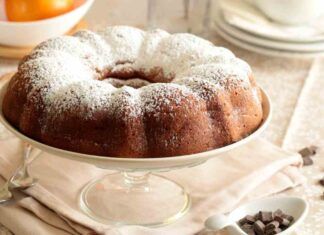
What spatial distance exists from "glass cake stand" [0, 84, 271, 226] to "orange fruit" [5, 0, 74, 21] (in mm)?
462

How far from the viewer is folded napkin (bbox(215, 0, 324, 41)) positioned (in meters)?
1.57

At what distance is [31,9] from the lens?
1.51 meters

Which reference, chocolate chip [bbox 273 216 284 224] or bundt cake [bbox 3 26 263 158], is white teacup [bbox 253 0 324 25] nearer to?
bundt cake [bbox 3 26 263 158]

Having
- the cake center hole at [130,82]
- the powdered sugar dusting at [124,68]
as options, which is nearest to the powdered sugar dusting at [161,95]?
the powdered sugar dusting at [124,68]

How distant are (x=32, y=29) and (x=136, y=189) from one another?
0.56 meters

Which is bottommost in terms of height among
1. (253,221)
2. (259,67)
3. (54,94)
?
(259,67)

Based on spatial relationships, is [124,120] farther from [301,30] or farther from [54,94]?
[301,30]

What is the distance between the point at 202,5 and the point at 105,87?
2.52 ft

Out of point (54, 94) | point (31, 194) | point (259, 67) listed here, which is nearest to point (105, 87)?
point (54, 94)

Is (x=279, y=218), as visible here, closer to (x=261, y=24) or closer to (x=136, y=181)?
(x=136, y=181)

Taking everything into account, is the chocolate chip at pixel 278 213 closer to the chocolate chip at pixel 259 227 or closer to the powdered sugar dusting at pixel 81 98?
the chocolate chip at pixel 259 227

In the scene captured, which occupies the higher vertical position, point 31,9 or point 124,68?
point 124,68

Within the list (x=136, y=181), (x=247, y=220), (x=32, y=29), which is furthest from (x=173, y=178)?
(x=32, y=29)

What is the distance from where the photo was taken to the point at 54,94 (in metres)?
0.98
